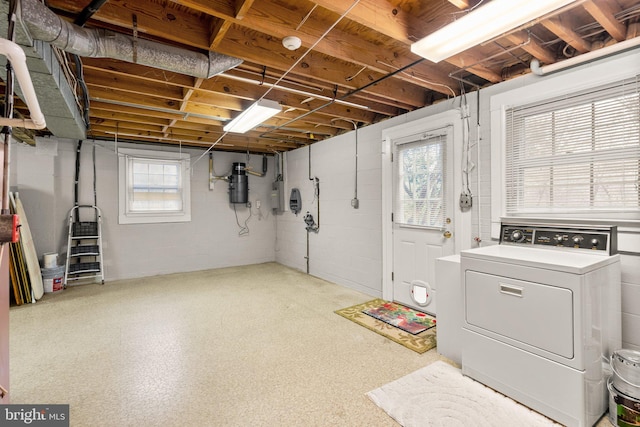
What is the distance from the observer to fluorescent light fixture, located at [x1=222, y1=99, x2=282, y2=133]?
3.10 metres

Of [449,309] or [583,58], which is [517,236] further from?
[583,58]

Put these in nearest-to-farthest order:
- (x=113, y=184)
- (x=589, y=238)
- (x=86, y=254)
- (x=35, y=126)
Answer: (x=35, y=126) < (x=589, y=238) < (x=86, y=254) < (x=113, y=184)

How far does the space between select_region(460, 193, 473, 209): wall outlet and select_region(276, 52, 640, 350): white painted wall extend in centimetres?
5

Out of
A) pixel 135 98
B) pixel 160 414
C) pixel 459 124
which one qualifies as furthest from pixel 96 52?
pixel 459 124

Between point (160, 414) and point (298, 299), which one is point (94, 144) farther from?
point (160, 414)

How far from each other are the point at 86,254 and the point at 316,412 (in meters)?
4.68

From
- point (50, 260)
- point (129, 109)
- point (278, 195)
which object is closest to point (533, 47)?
point (129, 109)

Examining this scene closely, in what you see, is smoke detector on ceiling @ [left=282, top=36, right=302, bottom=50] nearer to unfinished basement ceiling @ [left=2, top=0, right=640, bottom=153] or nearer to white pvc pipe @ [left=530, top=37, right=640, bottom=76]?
unfinished basement ceiling @ [left=2, top=0, right=640, bottom=153]

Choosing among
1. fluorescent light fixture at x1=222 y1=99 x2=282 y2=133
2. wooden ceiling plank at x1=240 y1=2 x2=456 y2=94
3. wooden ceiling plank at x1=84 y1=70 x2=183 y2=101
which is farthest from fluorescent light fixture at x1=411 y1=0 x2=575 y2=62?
wooden ceiling plank at x1=84 y1=70 x2=183 y2=101

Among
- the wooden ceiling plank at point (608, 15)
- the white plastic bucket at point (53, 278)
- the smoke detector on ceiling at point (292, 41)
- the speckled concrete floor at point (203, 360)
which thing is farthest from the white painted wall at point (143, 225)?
the wooden ceiling plank at point (608, 15)

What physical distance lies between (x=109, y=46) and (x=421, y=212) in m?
3.23

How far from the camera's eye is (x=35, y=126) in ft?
4.35

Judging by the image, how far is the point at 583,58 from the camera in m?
2.25

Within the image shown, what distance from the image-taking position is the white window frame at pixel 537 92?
2148mm
